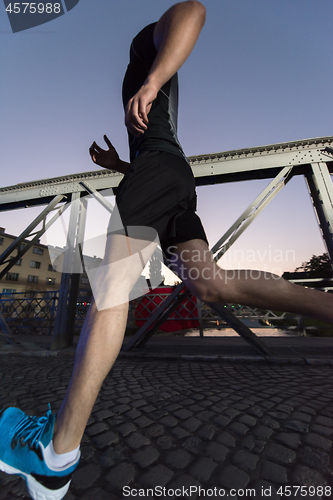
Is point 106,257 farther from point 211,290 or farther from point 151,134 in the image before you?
point 151,134

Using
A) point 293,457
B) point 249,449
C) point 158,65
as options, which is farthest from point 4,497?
point 158,65

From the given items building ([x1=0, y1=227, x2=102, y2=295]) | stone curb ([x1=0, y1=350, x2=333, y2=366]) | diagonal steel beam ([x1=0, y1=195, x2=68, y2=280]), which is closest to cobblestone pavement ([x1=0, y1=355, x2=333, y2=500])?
stone curb ([x1=0, y1=350, x2=333, y2=366])

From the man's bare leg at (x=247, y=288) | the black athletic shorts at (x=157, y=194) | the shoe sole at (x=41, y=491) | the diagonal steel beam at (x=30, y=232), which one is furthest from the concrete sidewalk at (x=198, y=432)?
the diagonal steel beam at (x=30, y=232)

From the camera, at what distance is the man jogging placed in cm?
85

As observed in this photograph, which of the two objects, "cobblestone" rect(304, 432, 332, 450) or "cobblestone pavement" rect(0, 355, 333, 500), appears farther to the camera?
"cobblestone" rect(304, 432, 332, 450)

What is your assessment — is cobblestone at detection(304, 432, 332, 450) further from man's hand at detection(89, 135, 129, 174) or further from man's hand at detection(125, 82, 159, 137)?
man's hand at detection(89, 135, 129, 174)

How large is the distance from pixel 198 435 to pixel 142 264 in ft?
3.51

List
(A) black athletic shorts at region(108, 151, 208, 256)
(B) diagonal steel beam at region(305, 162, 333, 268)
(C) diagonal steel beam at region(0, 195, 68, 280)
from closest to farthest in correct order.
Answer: (A) black athletic shorts at region(108, 151, 208, 256)
(B) diagonal steel beam at region(305, 162, 333, 268)
(C) diagonal steel beam at region(0, 195, 68, 280)

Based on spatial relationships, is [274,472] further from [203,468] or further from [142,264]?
[142,264]

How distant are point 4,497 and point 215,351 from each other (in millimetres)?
3595

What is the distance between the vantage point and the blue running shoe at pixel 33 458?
82 centimetres

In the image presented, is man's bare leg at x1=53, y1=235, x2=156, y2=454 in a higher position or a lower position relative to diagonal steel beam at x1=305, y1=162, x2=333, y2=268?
lower

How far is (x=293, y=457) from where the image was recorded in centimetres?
112

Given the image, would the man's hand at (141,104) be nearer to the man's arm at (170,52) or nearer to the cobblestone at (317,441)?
the man's arm at (170,52)
